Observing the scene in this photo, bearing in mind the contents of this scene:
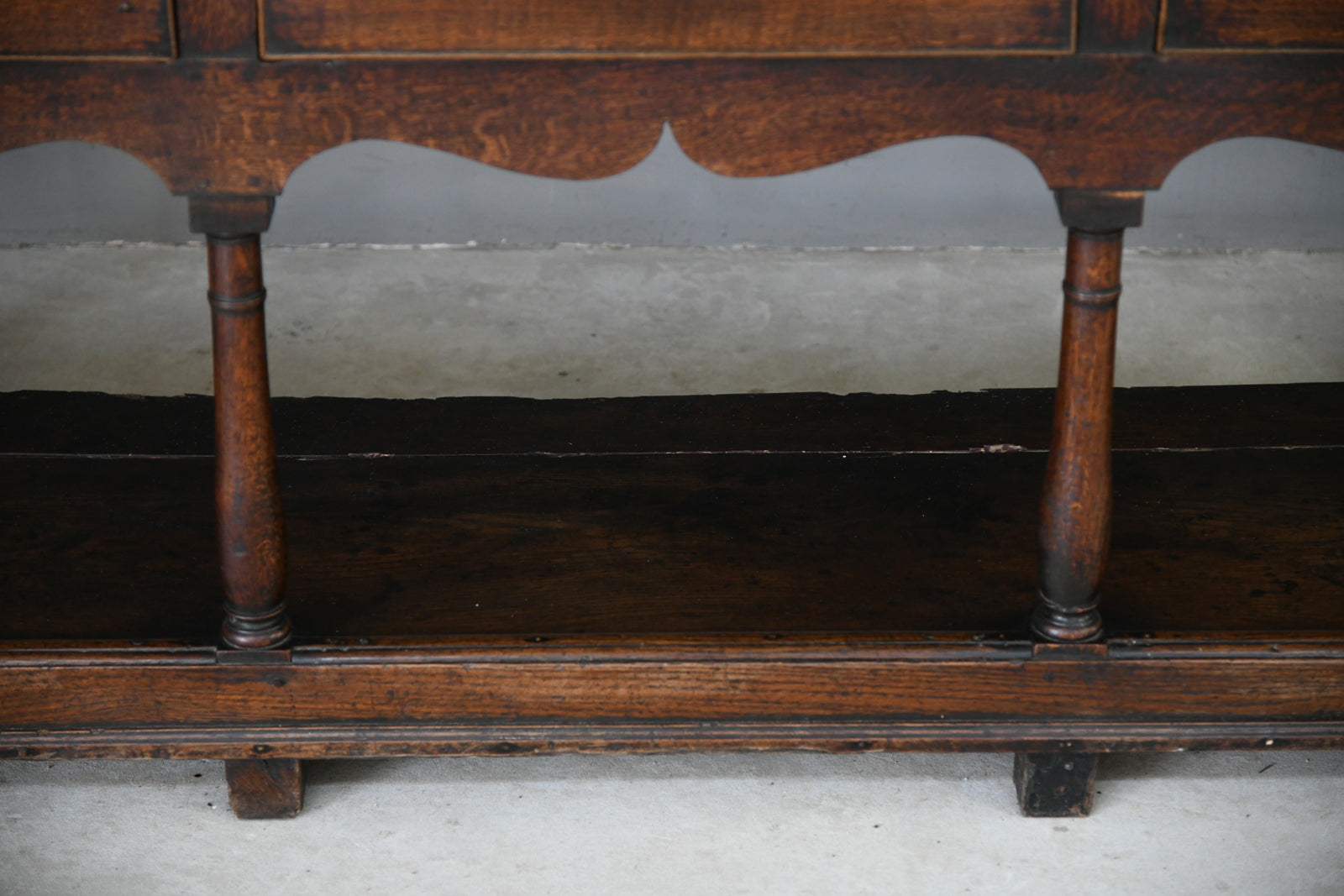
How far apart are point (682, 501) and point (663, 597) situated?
376 mm

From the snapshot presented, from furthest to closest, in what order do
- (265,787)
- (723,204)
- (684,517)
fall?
(723,204)
(684,517)
(265,787)

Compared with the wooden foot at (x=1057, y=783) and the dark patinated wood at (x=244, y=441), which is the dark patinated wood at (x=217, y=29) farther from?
the wooden foot at (x=1057, y=783)

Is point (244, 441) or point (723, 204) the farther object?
point (723, 204)

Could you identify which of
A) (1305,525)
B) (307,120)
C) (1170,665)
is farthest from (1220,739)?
(307,120)

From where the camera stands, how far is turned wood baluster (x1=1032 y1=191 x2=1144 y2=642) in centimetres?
205

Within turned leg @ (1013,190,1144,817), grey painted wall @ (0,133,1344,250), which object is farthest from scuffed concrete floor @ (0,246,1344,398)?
turned leg @ (1013,190,1144,817)

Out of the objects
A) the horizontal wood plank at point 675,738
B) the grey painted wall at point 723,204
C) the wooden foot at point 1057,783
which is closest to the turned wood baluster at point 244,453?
the horizontal wood plank at point 675,738

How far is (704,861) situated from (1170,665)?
0.79m

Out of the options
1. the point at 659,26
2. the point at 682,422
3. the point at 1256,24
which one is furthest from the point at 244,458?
the point at 1256,24

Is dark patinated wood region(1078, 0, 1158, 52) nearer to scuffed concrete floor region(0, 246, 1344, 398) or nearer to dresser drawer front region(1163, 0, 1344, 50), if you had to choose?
dresser drawer front region(1163, 0, 1344, 50)

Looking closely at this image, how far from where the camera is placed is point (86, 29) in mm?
1887

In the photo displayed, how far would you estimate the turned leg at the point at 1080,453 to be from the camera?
6.73 ft

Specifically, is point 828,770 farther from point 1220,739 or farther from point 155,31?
point 155,31

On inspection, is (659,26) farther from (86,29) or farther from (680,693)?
(680,693)
